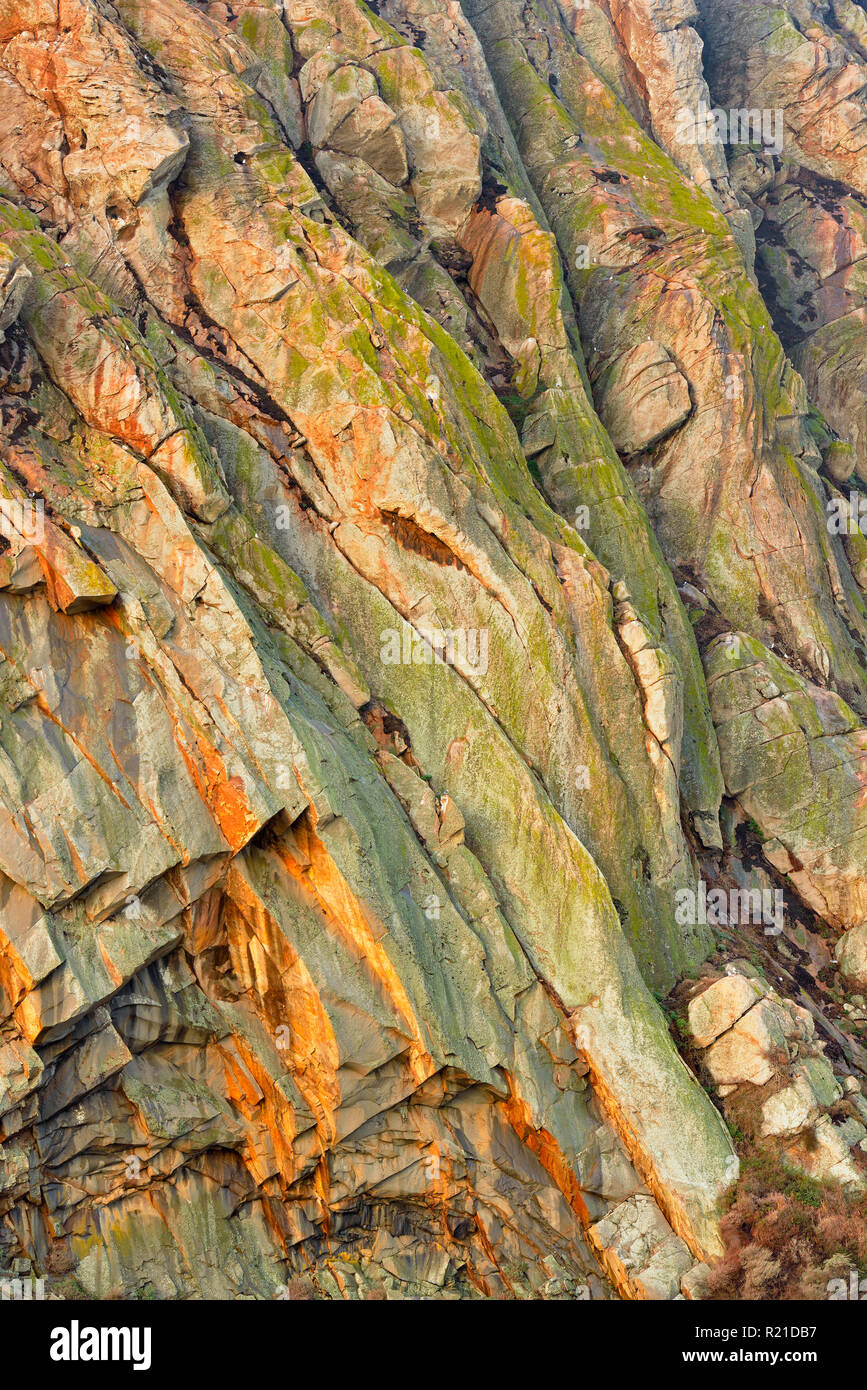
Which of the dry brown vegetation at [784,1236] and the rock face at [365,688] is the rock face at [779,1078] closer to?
the rock face at [365,688]

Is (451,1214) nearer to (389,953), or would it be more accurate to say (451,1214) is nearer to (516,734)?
(389,953)

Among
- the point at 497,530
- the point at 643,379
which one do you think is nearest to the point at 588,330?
the point at 643,379

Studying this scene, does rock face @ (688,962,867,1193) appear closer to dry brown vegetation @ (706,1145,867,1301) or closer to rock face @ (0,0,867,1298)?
rock face @ (0,0,867,1298)

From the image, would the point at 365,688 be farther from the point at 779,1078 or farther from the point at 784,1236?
the point at 784,1236

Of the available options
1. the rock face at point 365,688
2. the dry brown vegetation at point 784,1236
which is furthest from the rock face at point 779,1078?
the dry brown vegetation at point 784,1236

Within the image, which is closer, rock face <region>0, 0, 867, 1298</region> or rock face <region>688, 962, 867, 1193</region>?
rock face <region>0, 0, 867, 1298</region>

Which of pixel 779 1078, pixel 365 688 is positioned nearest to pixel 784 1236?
pixel 779 1078

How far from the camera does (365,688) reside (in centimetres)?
2369

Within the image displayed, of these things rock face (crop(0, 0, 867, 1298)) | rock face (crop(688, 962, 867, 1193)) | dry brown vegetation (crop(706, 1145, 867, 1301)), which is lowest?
dry brown vegetation (crop(706, 1145, 867, 1301))

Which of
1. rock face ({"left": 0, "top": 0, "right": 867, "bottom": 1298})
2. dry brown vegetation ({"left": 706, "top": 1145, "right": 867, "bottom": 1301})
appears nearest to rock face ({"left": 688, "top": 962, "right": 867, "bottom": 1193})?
rock face ({"left": 0, "top": 0, "right": 867, "bottom": 1298})

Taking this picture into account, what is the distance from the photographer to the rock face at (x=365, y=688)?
2000 centimetres

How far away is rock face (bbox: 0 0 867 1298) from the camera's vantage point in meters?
20.0

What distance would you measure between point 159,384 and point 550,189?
22.2 metres

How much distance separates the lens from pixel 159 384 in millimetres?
23016
